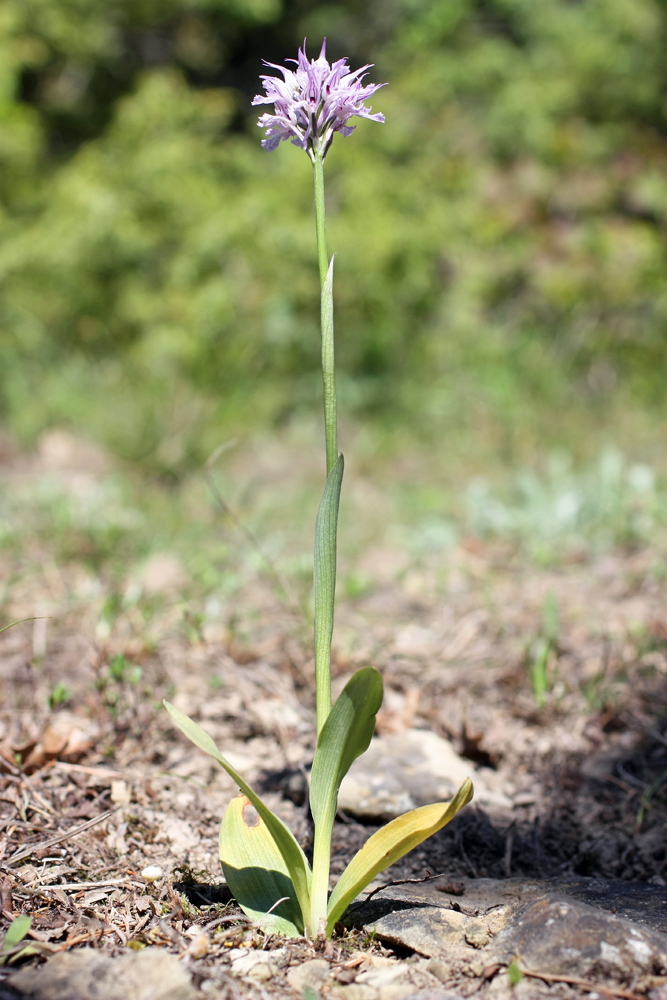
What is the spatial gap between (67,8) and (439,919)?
7.21 meters

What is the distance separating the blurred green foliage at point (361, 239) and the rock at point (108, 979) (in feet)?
10.6

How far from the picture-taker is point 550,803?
5.65 ft

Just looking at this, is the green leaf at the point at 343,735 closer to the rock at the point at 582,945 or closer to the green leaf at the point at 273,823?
the green leaf at the point at 273,823

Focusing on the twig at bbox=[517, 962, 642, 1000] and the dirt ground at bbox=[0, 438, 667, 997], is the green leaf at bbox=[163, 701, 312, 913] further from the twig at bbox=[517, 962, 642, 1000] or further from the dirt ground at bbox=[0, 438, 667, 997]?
the twig at bbox=[517, 962, 642, 1000]

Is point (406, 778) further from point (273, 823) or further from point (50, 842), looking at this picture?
point (50, 842)

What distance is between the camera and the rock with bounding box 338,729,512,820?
1634mm

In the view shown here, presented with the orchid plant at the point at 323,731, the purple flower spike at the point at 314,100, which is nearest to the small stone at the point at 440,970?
the orchid plant at the point at 323,731

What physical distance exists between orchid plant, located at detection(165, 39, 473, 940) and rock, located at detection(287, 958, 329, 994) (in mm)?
55

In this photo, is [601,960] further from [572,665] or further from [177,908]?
[572,665]

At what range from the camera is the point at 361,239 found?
5.13 metres

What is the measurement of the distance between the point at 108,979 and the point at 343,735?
1.43 ft

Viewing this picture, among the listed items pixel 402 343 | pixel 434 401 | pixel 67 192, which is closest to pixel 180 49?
pixel 67 192

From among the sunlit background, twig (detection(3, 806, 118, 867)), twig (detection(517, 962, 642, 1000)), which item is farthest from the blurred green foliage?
twig (detection(517, 962, 642, 1000))

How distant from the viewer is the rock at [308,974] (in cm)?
111
